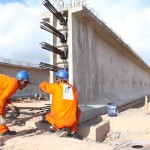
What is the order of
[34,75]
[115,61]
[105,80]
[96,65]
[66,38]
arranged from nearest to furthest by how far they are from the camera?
[66,38] → [96,65] → [105,80] → [115,61] → [34,75]

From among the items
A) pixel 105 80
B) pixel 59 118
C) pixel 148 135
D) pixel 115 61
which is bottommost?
pixel 148 135

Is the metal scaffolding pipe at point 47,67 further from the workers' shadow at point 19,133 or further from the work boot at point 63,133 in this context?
the work boot at point 63,133

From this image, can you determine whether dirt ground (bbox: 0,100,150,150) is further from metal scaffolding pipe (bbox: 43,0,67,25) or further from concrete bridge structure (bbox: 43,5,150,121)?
metal scaffolding pipe (bbox: 43,0,67,25)

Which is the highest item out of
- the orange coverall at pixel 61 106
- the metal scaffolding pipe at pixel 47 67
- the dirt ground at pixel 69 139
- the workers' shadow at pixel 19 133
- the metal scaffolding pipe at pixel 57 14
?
the metal scaffolding pipe at pixel 57 14

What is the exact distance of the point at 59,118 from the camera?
715 centimetres

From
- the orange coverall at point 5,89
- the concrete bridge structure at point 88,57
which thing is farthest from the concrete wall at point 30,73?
the orange coverall at point 5,89

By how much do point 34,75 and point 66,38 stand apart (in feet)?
77.7

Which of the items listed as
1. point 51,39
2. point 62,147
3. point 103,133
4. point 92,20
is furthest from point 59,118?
point 92,20

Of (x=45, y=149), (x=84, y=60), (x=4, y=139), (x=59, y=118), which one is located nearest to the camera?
(x=45, y=149)

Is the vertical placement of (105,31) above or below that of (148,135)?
above

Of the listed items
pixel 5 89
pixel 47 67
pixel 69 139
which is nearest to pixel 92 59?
pixel 47 67

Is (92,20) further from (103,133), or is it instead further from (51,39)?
(103,133)

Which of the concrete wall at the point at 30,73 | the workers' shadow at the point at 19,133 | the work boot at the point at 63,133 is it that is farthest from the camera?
the concrete wall at the point at 30,73

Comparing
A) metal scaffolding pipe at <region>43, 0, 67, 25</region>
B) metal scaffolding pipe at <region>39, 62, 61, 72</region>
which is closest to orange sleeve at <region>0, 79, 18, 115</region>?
metal scaffolding pipe at <region>39, 62, 61, 72</region>
